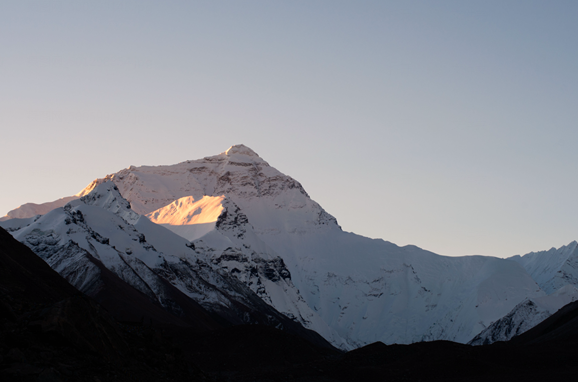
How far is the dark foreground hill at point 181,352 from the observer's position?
2931 cm

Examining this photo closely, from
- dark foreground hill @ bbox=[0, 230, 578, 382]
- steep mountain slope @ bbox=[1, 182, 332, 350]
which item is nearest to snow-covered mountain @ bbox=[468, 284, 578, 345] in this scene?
steep mountain slope @ bbox=[1, 182, 332, 350]

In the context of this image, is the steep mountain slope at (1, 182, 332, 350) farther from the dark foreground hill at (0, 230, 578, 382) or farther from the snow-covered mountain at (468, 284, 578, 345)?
the snow-covered mountain at (468, 284, 578, 345)

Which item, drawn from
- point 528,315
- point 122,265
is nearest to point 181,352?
point 122,265

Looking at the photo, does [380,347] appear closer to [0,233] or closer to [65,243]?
[0,233]

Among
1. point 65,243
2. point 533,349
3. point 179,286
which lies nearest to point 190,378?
point 533,349

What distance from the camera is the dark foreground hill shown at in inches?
1154

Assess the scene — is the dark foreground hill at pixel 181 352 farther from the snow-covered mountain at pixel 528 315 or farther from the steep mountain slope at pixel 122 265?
the snow-covered mountain at pixel 528 315

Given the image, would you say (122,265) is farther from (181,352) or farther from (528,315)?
(528,315)

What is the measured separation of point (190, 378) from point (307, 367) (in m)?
29.1

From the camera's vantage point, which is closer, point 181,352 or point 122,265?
point 181,352

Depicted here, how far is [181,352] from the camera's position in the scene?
40.7 m

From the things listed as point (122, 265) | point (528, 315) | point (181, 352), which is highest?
point (122, 265)

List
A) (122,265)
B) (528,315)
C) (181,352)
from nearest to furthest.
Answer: (181,352)
(122,265)
(528,315)

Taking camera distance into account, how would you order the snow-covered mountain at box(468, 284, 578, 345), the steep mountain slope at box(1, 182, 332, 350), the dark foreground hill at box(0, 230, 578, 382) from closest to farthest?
the dark foreground hill at box(0, 230, 578, 382) → the steep mountain slope at box(1, 182, 332, 350) → the snow-covered mountain at box(468, 284, 578, 345)
